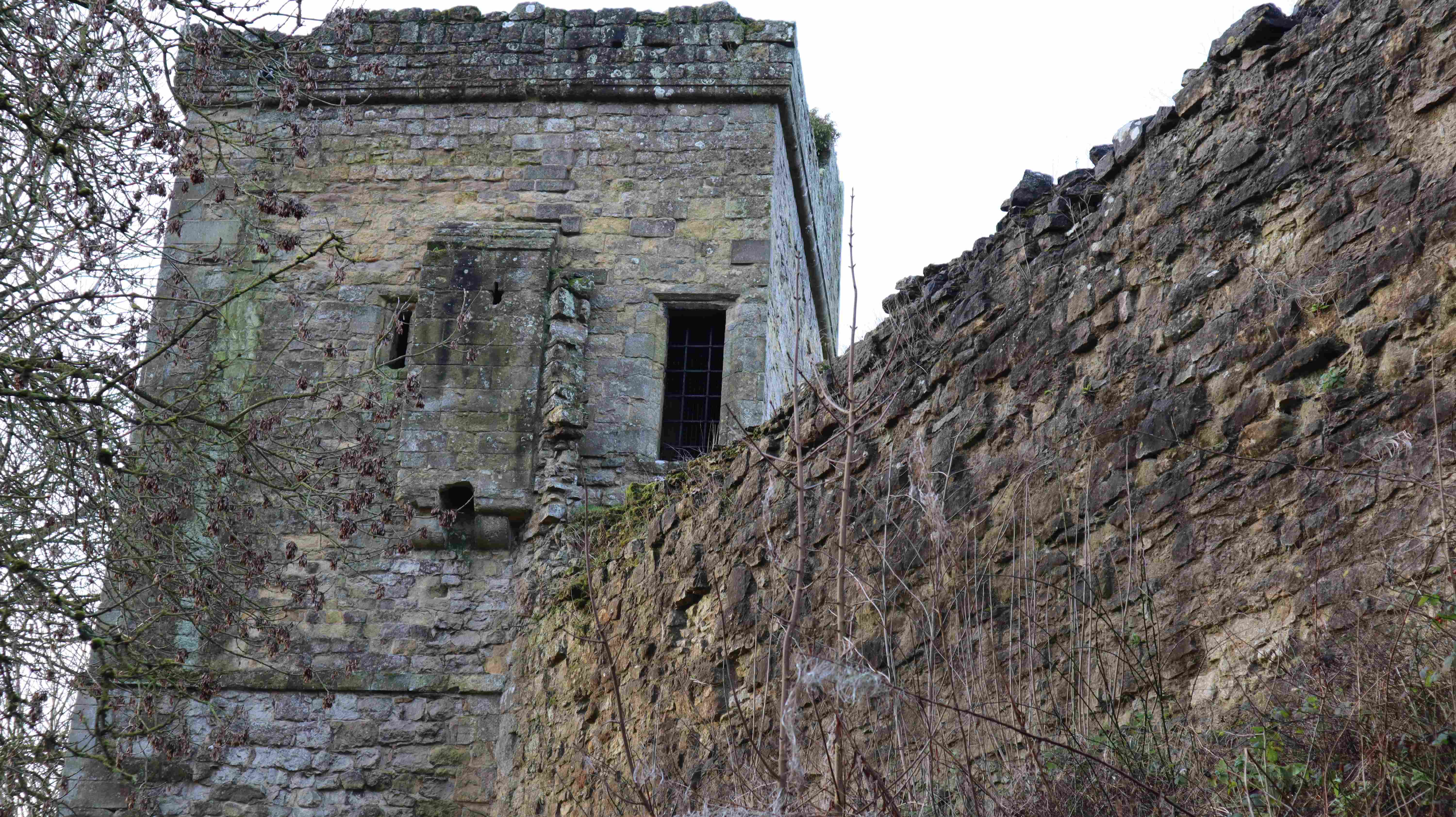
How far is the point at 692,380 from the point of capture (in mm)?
10352

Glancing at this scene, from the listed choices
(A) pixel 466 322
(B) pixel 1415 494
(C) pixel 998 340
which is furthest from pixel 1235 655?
(A) pixel 466 322

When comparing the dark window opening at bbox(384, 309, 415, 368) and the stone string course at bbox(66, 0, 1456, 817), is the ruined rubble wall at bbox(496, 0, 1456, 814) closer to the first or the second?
the stone string course at bbox(66, 0, 1456, 817)

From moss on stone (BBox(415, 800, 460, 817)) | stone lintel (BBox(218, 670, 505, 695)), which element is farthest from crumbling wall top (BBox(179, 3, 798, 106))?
moss on stone (BBox(415, 800, 460, 817))

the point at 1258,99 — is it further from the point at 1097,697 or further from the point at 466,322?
the point at 466,322

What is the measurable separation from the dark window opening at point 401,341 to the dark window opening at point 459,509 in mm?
1077

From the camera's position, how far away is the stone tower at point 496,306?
923 centimetres

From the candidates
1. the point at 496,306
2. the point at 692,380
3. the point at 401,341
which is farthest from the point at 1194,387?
the point at 401,341

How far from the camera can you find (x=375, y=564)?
Result: 31.8 ft

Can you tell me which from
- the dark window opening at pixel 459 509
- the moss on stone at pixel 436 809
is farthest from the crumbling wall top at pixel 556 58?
the moss on stone at pixel 436 809

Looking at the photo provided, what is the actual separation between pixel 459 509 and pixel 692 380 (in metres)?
1.90

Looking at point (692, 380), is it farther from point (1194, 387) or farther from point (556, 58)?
point (1194, 387)

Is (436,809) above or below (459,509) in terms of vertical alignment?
below

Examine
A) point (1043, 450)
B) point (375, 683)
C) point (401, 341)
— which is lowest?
point (375, 683)

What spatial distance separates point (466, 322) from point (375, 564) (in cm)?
169
